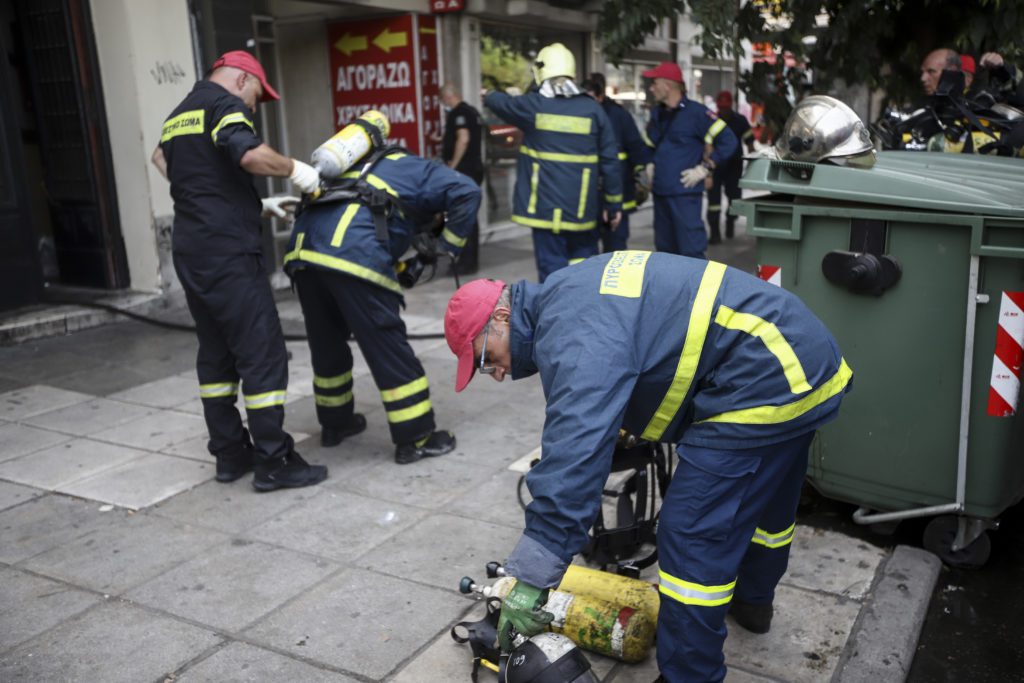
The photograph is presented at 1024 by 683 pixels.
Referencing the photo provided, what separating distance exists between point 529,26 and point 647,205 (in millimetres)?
4197

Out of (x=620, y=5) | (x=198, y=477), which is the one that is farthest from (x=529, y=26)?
(x=198, y=477)

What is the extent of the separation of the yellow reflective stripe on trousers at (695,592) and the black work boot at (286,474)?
2.20m

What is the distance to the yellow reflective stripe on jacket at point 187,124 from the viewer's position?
401 centimetres

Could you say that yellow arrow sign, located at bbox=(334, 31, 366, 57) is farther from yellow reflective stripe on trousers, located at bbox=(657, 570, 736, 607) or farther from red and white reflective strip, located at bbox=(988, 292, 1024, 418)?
yellow reflective stripe on trousers, located at bbox=(657, 570, 736, 607)

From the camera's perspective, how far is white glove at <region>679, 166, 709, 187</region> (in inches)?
282

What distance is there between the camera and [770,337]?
2340 millimetres

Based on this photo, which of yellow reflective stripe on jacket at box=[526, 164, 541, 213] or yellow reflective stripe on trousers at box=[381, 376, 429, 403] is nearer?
yellow reflective stripe on trousers at box=[381, 376, 429, 403]

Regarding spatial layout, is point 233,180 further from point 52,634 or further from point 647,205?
point 647,205

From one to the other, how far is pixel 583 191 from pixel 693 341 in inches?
160

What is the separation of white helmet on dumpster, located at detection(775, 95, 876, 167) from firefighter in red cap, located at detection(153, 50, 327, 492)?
207cm

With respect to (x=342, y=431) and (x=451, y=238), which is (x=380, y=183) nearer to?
(x=451, y=238)

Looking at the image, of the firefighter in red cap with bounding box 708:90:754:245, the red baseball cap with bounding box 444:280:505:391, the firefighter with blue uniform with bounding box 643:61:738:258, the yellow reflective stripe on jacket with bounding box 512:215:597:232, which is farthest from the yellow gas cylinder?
the firefighter in red cap with bounding box 708:90:754:245

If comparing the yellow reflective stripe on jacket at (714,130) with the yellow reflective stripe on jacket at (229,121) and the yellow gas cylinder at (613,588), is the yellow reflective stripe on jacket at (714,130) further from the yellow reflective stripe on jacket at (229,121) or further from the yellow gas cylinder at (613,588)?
the yellow gas cylinder at (613,588)

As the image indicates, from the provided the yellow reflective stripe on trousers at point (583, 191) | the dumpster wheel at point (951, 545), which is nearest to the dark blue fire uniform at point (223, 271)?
the yellow reflective stripe on trousers at point (583, 191)
